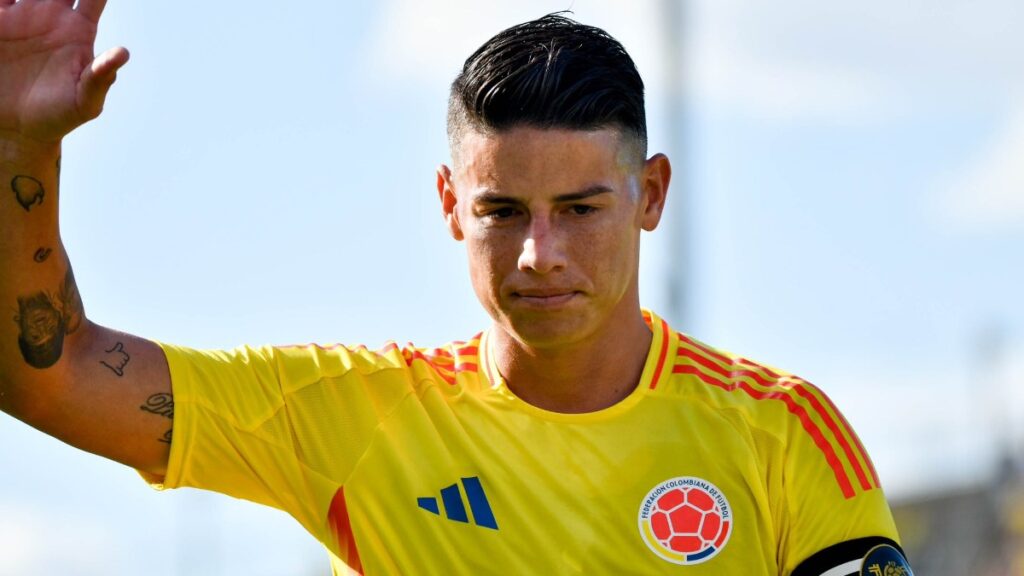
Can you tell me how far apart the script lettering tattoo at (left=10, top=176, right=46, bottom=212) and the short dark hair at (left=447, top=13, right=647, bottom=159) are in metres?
1.32

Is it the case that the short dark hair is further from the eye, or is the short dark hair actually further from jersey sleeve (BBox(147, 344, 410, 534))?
jersey sleeve (BBox(147, 344, 410, 534))

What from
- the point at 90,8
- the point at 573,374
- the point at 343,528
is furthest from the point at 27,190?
the point at 573,374

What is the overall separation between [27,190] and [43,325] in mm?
364

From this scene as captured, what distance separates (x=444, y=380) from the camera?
5340 mm

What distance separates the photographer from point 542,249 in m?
4.90

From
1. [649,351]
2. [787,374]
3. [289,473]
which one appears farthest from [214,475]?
[787,374]

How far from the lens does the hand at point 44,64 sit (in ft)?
14.9

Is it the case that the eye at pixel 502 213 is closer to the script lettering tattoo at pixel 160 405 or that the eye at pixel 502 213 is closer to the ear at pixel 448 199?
the ear at pixel 448 199

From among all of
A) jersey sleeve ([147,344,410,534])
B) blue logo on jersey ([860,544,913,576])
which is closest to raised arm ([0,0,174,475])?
jersey sleeve ([147,344,410,534])

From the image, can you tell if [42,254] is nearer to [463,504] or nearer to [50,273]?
[50,273]

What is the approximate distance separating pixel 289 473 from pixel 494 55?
4.78 feet

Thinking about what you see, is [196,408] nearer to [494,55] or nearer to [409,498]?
[409,498]

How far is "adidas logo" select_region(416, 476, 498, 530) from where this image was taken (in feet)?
16.6

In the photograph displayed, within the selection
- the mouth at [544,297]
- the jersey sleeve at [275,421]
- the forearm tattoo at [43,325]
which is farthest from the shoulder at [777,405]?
the forearm tattoo at [43,325]
